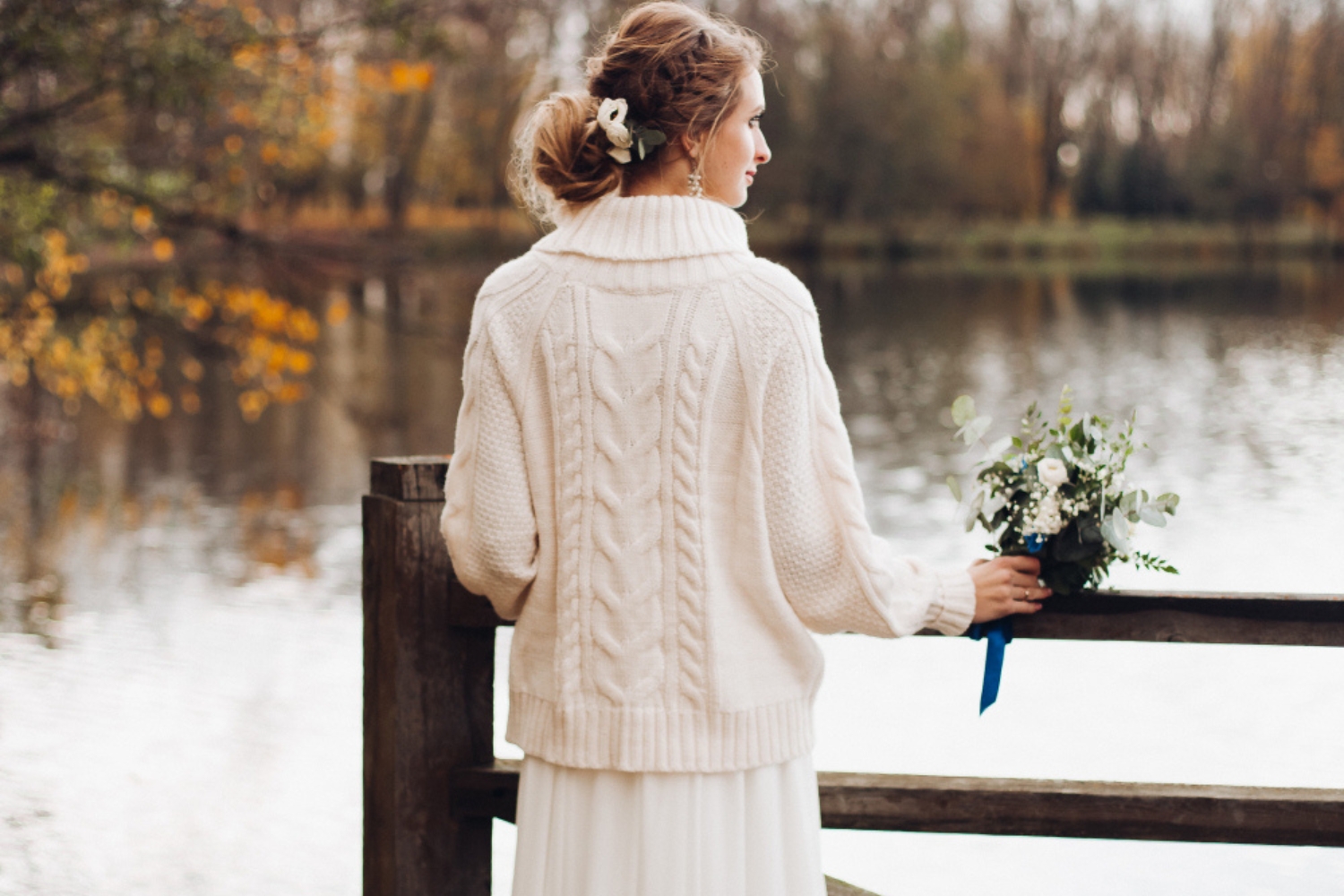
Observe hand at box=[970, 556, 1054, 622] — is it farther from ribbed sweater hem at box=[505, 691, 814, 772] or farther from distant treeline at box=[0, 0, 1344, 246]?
distant treeline at box=[0, 0, 1344, 246]

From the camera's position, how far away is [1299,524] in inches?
383

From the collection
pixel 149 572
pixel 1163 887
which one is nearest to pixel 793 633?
pixel 1163 887

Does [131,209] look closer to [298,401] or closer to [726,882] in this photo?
[726,882]

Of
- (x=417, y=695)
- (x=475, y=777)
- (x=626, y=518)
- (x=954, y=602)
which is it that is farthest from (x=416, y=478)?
(x=954, y=602)

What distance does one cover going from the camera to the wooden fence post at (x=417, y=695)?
94.6 inches

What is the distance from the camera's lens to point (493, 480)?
1968 millimetres

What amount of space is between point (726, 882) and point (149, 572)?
277 inches

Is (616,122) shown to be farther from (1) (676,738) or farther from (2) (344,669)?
(2) (344,669)

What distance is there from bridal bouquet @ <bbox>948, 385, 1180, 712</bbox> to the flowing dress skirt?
13.0 inches

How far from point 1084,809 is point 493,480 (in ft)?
3.20

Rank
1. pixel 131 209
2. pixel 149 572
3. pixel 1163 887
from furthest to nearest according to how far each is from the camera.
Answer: pixel 149 572, pixel 131 209, pixel 1163 887

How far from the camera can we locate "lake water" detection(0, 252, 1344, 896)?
14.8 ft

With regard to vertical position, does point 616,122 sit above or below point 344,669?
above

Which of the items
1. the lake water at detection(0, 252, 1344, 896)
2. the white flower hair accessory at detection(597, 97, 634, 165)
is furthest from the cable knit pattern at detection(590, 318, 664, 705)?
the lake water at detection(0, 252, 1344, 896)
